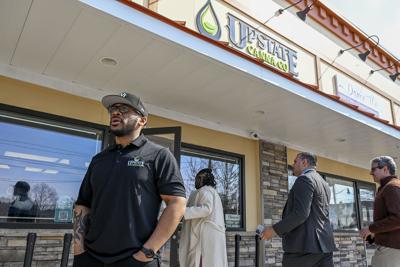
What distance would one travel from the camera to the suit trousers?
11.0 ft

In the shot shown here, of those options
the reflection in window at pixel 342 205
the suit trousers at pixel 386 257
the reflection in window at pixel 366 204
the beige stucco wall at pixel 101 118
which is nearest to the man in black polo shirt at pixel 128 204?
the suit trousers at pixel 386 257

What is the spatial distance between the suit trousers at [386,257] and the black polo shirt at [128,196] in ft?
7.94

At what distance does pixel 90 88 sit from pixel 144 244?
3502 millimetres

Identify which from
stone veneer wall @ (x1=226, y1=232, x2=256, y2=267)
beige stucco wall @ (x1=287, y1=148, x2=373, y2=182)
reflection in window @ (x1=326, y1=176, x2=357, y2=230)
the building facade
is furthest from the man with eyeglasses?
reflection in window @ (x1=326, y1=176, x2=357, y2=230)

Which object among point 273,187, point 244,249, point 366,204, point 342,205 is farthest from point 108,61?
point 366,204

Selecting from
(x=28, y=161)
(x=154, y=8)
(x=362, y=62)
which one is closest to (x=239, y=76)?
(x=154, y=8)

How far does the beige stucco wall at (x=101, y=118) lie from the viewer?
14.4 feet

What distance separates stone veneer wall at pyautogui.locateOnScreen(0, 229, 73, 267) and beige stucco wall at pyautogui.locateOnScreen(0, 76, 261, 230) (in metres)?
1.48

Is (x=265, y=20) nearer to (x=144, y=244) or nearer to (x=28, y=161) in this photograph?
(x=28, y=161)

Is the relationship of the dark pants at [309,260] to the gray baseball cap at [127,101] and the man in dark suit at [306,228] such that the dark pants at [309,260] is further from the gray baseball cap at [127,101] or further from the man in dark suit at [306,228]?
the gray baseball cap at [127,101]

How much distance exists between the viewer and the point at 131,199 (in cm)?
199

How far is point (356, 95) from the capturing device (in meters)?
7.26

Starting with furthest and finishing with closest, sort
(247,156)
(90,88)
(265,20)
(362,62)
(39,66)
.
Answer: (362,62)
(247,156)
(265,20)
(90,88)
(39,66)

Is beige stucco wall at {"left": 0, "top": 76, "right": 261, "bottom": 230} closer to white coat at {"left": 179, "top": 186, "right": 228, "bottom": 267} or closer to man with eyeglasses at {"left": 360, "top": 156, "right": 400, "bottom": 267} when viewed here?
white coat at {"left": 179, "top": 186, "right": 228, "bottom": 267}
